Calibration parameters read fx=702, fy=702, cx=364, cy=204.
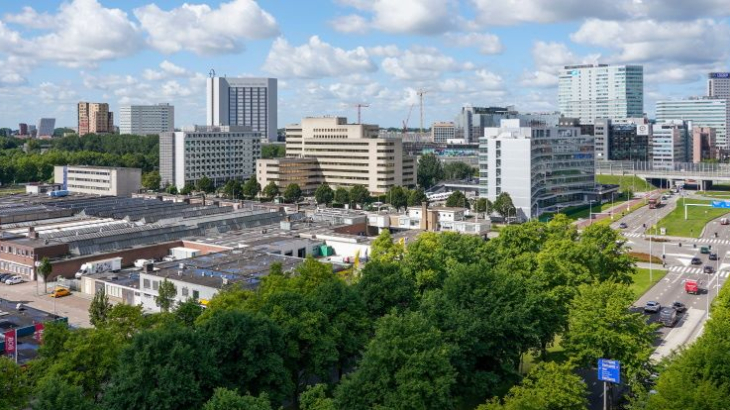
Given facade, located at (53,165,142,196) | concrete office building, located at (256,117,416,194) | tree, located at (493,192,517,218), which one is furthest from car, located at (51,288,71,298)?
concrete office building, located at (256,117,416,194)

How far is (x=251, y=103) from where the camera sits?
633 ft

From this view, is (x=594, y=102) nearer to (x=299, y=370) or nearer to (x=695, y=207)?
(x=695, y=207)

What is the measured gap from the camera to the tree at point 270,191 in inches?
3391

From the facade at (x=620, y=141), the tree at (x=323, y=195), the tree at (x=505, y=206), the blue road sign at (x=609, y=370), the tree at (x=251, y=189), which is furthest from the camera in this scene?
the facade at (x=620, y=141)

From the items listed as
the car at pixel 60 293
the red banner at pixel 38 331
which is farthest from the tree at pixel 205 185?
the red banner at pixel 38 331

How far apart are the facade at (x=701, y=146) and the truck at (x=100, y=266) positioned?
11861 centimetres

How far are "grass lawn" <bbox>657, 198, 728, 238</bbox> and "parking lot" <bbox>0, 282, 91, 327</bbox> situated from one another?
47150mm

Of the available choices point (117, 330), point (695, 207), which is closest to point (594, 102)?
point (695, 207)

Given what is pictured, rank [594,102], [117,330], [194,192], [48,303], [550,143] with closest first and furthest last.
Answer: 1. [117,330]
2. [48,303]
3. [550,143]
4. [194,192]
5. [594,102]

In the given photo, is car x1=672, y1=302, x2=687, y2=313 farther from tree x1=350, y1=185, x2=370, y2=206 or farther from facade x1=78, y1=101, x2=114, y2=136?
facade x1=78, y1=101, x2=114, y2=136

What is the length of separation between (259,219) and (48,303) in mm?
24392

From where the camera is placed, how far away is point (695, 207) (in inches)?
3046

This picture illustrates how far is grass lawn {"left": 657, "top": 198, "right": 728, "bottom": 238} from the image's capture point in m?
60.8

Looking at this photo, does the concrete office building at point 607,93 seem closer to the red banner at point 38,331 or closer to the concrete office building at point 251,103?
the concrete office building at point 251,103
